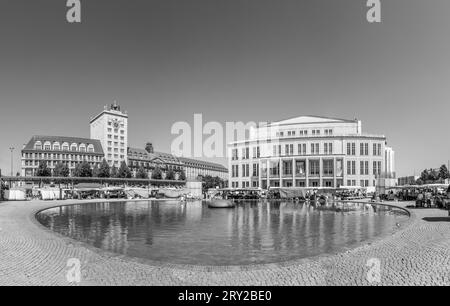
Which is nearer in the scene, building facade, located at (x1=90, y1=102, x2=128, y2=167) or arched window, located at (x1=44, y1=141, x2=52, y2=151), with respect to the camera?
arched window, located at (x1=44, y1=141, x2=52, y2=151)

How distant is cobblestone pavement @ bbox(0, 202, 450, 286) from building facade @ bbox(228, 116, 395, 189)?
265 feet

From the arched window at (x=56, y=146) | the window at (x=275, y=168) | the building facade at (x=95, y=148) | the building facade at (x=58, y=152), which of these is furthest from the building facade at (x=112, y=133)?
the window at (x=275, y=168)

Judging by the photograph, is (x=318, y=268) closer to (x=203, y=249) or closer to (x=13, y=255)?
(x=203, y=249)

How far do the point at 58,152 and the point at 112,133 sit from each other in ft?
93.9

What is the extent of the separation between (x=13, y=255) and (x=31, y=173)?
147 metres

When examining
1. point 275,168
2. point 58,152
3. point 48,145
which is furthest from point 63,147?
point 275,168

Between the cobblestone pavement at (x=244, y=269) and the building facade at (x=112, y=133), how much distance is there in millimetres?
159319

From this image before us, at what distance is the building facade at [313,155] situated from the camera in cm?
9175

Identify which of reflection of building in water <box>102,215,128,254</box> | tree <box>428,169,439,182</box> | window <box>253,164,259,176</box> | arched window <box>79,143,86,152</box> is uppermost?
arched window <box>79,143,86,152</box>

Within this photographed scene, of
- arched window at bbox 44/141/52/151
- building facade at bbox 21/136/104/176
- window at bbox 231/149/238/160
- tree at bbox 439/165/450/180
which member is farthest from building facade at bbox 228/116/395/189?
arched window at bbox 44/141/52/151

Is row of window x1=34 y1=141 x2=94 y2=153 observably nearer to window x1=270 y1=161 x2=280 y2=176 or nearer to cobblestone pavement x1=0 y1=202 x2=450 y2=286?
window x1=270 y1=161 x2=280 y2=176

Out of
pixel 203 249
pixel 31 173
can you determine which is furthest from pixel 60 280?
pixel 31 173

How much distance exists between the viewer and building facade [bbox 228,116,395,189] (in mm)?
91750

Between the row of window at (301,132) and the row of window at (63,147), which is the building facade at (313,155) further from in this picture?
the row of window at (63,147)
